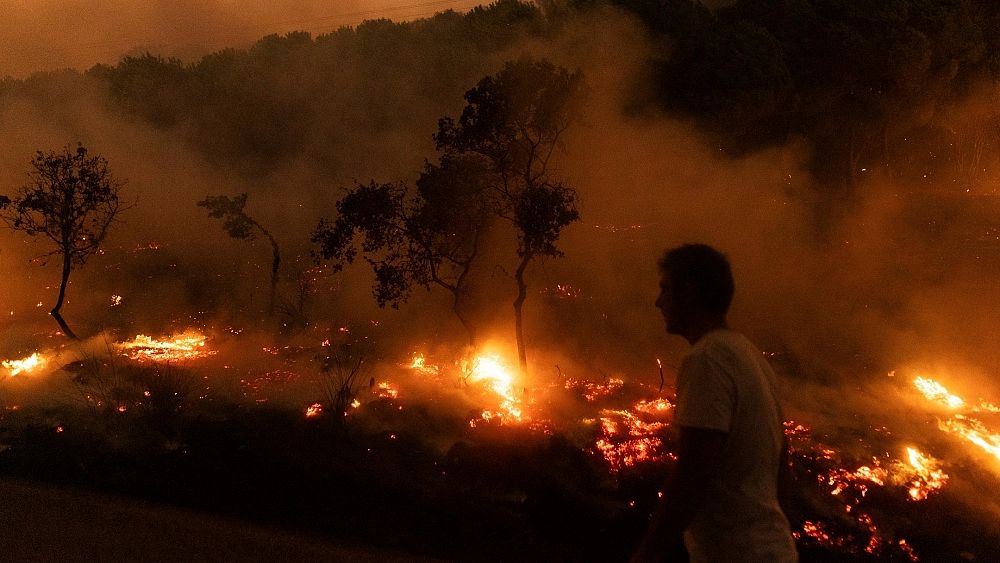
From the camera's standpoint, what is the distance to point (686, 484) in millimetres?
→ 1713

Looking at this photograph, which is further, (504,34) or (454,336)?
(504,34)

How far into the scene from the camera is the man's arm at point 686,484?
1.70m

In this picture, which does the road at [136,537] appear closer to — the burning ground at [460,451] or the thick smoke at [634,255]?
the burning ground at [460,451]

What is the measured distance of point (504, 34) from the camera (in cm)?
1445

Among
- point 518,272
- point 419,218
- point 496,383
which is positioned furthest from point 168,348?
point 518,272

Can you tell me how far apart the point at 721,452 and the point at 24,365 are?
8.90m

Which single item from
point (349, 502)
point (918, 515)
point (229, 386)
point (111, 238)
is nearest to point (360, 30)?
point (111, 238)

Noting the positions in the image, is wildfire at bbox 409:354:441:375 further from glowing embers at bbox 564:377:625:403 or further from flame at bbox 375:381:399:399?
glowing embers at bbox 564:377:625:403

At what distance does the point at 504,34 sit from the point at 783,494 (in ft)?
45.9

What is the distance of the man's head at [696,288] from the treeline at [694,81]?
970 cm

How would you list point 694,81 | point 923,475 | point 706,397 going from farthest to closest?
point 694,81 < point 923,475 < point 706,397

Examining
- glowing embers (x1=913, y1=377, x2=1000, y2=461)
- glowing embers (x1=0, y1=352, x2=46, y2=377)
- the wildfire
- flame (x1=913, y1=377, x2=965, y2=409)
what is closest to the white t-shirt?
glowing embers (x1=913, y1=377, x2=1000, y2=461)

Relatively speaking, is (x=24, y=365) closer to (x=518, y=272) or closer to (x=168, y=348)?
(x=168, y=348)

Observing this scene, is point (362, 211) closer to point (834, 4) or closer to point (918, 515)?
point (918, 515)
